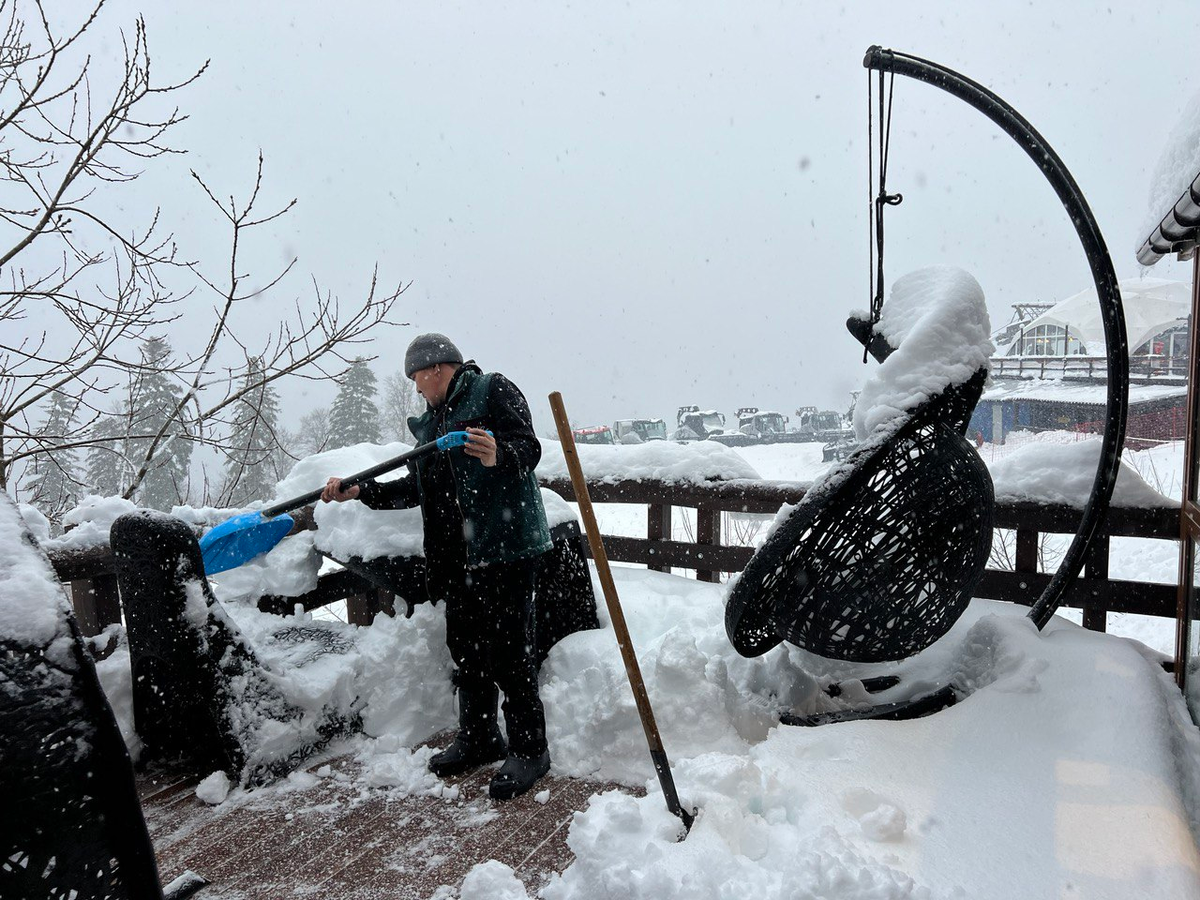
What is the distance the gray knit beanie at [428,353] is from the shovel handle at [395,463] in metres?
0.31

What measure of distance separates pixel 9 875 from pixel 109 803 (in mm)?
128

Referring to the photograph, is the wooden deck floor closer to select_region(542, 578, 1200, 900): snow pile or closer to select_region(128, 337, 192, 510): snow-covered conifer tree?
select_region(542, 578, 1200, 900): snow pile

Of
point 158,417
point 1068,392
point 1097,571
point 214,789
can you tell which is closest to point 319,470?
point 214,789

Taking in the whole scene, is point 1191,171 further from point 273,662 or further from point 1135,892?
point 273,662

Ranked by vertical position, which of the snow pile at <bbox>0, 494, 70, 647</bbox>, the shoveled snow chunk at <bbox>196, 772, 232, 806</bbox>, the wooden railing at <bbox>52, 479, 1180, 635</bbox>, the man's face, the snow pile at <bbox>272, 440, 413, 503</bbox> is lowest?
the shoveled snow chunk at <bbox>196, 772, 232, 806</bbox>

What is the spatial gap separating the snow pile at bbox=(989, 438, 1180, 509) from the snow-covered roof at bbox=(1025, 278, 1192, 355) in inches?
32.5

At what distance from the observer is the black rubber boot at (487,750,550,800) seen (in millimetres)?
2477

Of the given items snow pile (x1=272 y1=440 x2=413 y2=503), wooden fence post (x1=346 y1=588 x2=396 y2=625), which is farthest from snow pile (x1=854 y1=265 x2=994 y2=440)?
wooden fence post (x1=346 y1=588 x2=396 y2=625)

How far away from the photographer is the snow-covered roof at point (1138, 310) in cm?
660

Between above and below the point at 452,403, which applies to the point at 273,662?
below

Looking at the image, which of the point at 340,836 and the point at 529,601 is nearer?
the point at 340,836

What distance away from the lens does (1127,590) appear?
309cm

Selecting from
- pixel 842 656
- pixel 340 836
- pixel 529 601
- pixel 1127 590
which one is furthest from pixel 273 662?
pixel 1127 590

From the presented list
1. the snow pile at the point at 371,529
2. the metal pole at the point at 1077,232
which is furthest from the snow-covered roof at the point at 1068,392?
the snow pile at the point at 371,529
